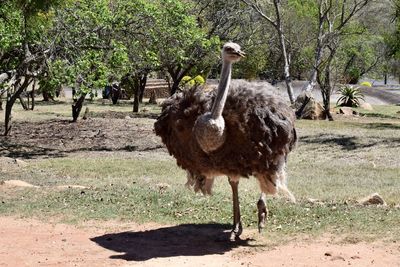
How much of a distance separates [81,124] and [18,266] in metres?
19.0

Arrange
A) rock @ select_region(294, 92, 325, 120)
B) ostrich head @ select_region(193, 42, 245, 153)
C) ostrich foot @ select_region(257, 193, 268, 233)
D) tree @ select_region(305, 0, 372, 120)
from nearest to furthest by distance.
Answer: ostrich head @ select_region(193, 42, 245, 153) → ostrich foot @ select_region(257, 193, 268, 233) → tree @ select_region(305, 0, 372, 120) → rock @ select_region(294, 92, 325, 120)

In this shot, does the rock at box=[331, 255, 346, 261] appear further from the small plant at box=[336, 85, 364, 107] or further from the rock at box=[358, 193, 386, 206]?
the small plant at box=[336, 85, 364, 107]

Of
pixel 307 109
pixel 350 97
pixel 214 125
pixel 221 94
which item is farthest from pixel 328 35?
pixel 214 125

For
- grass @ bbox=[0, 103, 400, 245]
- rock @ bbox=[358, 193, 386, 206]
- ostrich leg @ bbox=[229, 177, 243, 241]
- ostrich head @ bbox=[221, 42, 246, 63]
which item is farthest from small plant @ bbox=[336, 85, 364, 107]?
ostrich head @ bbox=[221, 42, 246, 63]

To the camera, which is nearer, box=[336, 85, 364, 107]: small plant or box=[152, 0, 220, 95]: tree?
box=[152, 0, 220, 95]: tree

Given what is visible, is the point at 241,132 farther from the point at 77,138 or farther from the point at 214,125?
the point at 77,138

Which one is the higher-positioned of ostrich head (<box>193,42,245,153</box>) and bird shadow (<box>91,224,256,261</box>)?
ostrich head (<box>193,42,245,153</box>)

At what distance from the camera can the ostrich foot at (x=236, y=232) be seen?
8.12m

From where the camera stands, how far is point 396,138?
23.1 m

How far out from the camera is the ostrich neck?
25.0 ft

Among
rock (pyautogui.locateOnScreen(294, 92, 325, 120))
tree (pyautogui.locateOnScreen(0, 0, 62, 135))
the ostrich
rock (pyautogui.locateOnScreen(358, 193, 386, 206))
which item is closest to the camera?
the ostrich

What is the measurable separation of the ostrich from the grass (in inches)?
35.9

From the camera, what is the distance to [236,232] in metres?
8.19

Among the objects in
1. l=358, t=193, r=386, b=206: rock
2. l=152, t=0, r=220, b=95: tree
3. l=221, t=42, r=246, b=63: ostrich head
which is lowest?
l=358, t=193, r=386, b=206: rock
